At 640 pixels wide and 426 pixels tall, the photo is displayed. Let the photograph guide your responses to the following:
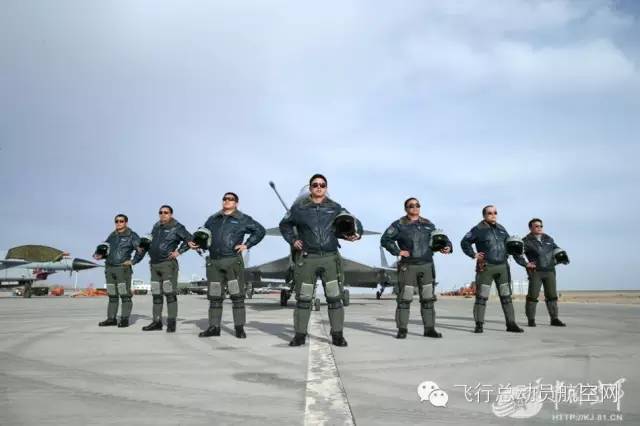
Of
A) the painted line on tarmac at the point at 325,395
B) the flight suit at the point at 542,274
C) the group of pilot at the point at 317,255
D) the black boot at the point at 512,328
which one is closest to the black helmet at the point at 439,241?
the group of pilot at the point at 317,255

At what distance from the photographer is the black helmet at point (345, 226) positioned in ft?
17.6

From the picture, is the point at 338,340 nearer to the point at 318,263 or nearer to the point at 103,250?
the point at 318,263

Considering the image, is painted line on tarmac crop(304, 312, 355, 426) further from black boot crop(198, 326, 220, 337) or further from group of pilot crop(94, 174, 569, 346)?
black boot crop(198, 326, 220, 337)

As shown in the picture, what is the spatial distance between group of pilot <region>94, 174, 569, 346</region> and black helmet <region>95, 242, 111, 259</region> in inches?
0.8

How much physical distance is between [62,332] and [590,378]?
7.12 m

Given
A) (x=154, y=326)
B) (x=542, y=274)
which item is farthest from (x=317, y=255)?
(x=542, y=274)

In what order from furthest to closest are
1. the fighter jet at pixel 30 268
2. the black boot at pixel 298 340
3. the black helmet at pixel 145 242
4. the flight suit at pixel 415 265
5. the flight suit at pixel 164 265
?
the fighter jet at pixel 30 268
the black helmet at pixel 145 242
the flight suit at pixel 164 265
the flight suit at pixel 415 265
the black boot at pixel 298 340

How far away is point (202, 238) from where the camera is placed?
20.3 feet

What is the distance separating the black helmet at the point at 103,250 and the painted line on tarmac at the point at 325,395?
17.7 ft

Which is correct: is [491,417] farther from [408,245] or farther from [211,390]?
[408,245]

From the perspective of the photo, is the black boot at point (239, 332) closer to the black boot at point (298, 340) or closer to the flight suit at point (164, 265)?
the black boot at point (298, 340)

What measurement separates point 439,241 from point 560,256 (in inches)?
153

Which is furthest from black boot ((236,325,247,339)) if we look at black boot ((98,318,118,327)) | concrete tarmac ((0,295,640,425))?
black boot ((98,318,118,327))

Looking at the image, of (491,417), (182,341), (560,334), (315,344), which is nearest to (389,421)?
(491,417)
